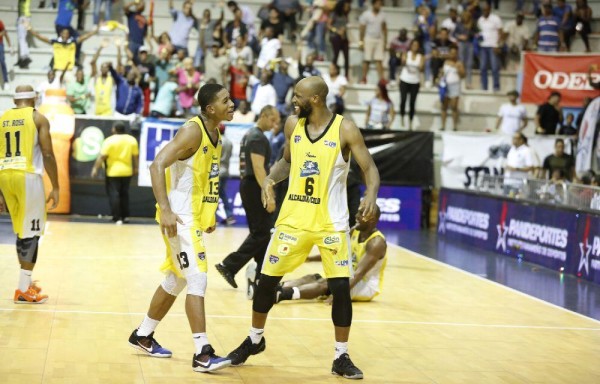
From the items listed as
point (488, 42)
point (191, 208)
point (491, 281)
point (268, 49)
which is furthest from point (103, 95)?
point (191, 208)

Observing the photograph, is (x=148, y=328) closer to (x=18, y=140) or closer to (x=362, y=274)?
(x=18, y=140)

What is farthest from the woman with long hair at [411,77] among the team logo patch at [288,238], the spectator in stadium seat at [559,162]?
the team logo patch at [288,238]

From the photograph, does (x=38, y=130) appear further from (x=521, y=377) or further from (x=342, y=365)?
Result: (x=521, y=377)

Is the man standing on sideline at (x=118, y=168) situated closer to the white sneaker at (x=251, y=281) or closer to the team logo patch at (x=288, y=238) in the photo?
the white sneaker at (x=251, y=281)

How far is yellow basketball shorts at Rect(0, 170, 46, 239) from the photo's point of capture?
996 cm

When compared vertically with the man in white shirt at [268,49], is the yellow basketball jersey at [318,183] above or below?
below

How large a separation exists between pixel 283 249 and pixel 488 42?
19.8 meters

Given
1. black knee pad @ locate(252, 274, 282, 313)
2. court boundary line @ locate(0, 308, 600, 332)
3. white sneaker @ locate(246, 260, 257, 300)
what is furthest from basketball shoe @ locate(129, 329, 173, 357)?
white sneaker @ locate(246, 260, 257, 300)

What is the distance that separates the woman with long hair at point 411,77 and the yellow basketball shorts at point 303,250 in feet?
55.6

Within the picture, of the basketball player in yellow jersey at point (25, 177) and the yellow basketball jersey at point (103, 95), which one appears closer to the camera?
the basketball player in yellow jersey at point (25, 177)

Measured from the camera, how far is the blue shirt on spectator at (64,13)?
80.6 feet

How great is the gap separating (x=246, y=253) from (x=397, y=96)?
49.8ft

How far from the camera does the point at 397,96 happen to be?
2594 centimetres

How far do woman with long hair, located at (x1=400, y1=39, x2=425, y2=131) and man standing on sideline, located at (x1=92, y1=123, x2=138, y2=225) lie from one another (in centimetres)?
735
